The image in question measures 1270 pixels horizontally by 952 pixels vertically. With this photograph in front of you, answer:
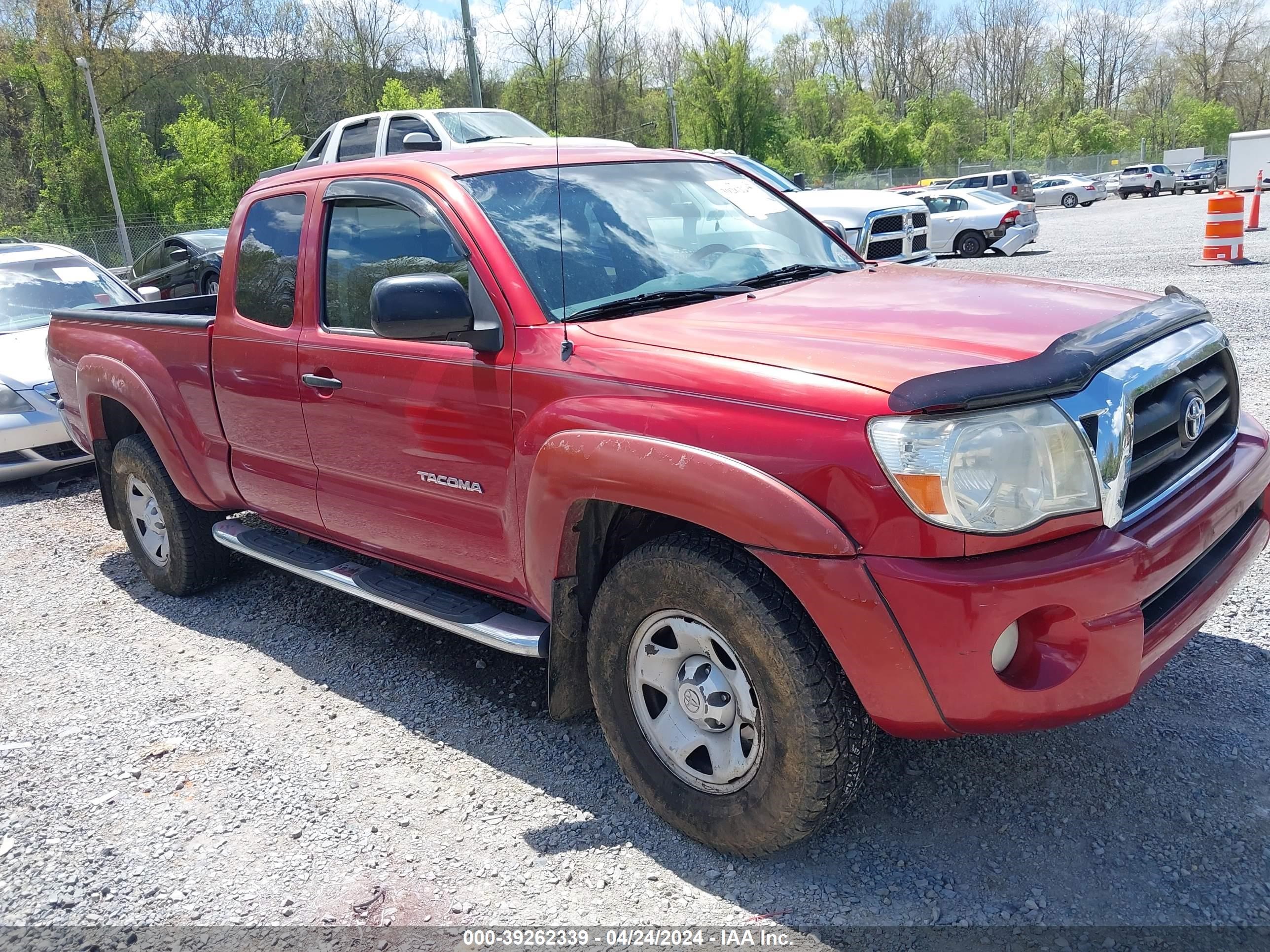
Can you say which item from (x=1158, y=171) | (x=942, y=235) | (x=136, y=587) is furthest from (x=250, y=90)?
(x=136, y=587)

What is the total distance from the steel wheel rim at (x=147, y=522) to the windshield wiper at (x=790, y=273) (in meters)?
3.29

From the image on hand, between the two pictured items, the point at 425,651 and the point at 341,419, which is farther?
the point at 425,651

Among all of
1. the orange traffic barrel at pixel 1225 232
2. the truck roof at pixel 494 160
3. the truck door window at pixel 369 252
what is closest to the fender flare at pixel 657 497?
the truck door window at pixel 369 252

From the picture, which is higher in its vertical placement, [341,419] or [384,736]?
[341,419]

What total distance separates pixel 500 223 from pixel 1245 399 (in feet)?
17.9

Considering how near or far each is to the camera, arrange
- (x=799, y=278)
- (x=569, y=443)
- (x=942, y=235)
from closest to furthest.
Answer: (x=569, y=443) → (x=799, y=278) → (x=942, y=235)

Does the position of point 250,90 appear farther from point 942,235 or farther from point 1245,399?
point 1245,399

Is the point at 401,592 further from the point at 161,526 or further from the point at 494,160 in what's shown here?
the point at 161,526

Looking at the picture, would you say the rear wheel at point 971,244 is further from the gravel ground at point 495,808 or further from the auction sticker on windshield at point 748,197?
the auction sticker on windshield at point 748,197

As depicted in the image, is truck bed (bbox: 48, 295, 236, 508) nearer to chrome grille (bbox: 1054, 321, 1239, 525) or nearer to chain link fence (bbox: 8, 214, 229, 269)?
chrome grille (bbox: 1054, 321, 1239, 525)

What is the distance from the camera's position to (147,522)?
17.3ft

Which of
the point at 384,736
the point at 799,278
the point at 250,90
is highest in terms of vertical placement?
the point at 250,90

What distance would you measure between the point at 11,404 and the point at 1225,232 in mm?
15034

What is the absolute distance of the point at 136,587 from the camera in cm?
546
